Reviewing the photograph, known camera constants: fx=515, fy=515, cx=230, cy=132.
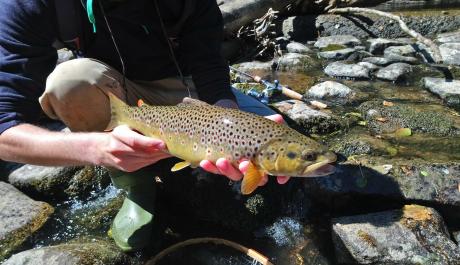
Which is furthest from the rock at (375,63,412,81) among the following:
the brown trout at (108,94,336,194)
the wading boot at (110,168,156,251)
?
the brown trout at (108,94,336,194)

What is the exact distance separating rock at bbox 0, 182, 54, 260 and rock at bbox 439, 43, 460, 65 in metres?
5.53

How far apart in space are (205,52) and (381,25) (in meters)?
5.60

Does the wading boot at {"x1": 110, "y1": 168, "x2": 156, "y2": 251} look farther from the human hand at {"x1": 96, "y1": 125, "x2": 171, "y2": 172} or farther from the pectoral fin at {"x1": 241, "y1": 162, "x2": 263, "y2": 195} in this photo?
the pectoral fin at {"x1": 241, "y1": 162, "x2": 263, "y2": 195}

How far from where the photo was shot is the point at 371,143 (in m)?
4.71

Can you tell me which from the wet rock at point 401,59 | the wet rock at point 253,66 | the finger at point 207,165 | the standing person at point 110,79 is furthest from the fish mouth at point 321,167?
the wet rock at point 401,59

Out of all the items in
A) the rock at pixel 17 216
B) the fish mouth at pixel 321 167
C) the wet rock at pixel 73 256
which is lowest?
the rock at pixel 17 216

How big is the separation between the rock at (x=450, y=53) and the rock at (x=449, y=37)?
0.43 m

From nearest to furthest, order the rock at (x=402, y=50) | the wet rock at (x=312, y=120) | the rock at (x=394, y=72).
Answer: the wet rock at (x=312, y=120)
the rock at (x=394, y=72)
the rock at (x=402, y=50)

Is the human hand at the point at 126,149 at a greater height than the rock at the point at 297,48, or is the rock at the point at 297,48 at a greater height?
the human hand at the point at 126,149

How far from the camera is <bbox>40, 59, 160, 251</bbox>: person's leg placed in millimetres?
3588

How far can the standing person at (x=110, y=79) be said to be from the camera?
2.90 meters

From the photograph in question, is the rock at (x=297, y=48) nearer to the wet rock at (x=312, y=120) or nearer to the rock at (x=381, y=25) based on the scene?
the rock at (x=381, y=25)

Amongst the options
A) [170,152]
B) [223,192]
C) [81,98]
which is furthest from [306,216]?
[81,98]

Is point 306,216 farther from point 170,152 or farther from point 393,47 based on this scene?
point 393,47
